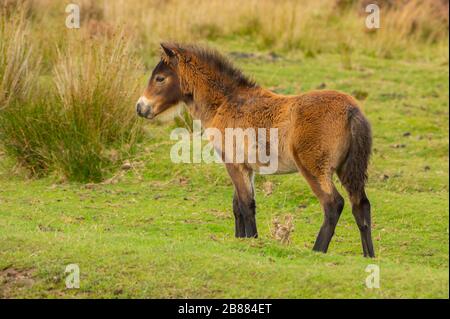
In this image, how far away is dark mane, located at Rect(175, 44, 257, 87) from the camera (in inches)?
339

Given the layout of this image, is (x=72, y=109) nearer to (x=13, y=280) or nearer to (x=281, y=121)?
(x=281, y=121)

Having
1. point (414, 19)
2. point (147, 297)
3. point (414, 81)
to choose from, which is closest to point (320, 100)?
point (147, 297)

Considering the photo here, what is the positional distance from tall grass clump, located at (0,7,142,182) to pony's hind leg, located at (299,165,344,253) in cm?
397

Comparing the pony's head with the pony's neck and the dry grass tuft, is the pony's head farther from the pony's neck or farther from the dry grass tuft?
the dry grass tuft

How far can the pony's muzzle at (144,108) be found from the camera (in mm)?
8898

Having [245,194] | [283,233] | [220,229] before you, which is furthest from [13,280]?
[220,229]

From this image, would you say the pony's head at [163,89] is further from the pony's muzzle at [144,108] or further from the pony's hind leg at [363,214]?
the pony's hind leg at [363,214]

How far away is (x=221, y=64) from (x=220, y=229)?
5.90 feet

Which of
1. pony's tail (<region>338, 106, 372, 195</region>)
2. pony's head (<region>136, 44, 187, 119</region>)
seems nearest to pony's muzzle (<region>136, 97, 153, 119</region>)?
pony's head (<region>136, 44, 187, 119</region>)

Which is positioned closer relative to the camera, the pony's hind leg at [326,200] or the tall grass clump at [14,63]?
the pony's hind leg at [326,200]

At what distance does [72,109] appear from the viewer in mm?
10695

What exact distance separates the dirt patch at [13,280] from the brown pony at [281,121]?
7.21ft

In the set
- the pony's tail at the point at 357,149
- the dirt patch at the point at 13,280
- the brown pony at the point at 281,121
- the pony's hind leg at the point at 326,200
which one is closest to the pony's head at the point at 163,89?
the brown pony at the point at 281,121
